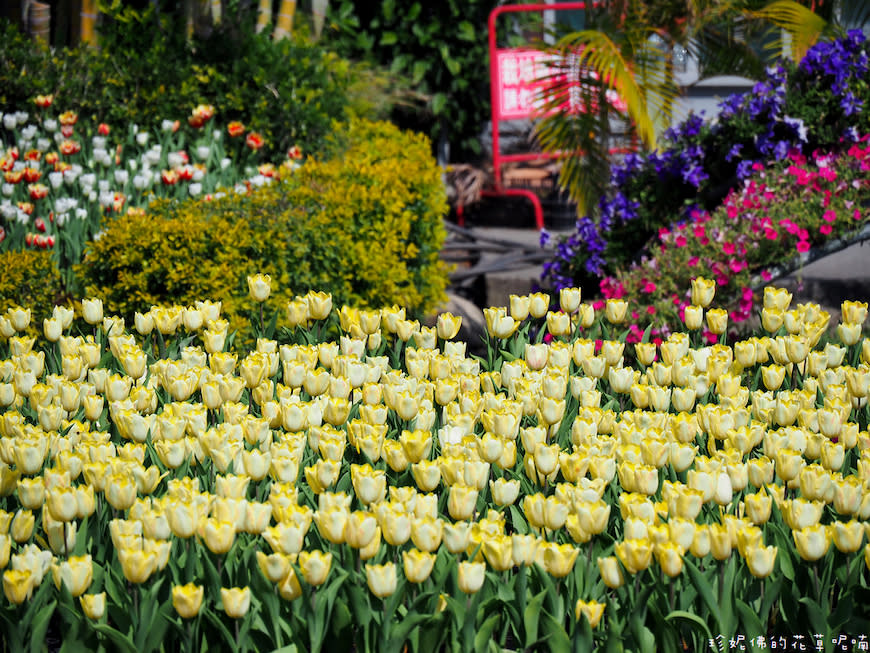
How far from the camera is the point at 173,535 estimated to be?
6.64 ft

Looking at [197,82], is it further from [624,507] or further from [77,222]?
[624,507]

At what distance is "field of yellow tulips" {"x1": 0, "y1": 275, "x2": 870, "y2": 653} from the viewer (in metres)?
1.79

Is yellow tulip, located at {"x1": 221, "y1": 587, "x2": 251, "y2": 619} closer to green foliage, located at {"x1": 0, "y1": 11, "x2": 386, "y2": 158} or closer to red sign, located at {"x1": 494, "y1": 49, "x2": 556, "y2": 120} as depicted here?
green foliage, located at {"x1": 0, "y1": 11, "x2": 386, "y2": 158}

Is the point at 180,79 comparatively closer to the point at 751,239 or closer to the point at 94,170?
the point at 94,170

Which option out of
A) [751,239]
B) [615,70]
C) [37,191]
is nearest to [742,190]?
[751,239]

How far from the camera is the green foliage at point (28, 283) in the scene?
171 inches

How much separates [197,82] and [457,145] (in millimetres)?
5178

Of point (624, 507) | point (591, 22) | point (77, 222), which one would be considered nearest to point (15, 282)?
point (77, 222)

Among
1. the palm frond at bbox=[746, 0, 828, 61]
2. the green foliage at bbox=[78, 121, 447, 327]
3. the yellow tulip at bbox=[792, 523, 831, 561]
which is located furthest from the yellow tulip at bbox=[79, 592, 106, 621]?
the palm frond at bbox=[746, 0, 828, 61]

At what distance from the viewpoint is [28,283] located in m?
4.43

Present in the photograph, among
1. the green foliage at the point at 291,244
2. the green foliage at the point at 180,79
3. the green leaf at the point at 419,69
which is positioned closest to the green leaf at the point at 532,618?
the green foliage at the point at 291,244

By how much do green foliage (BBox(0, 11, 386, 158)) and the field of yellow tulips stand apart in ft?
16.2

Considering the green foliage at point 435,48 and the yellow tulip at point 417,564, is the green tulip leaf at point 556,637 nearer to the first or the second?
the yellow tulip at point 417,564

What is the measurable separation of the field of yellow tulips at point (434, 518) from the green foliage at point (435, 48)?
9243 millimetres
